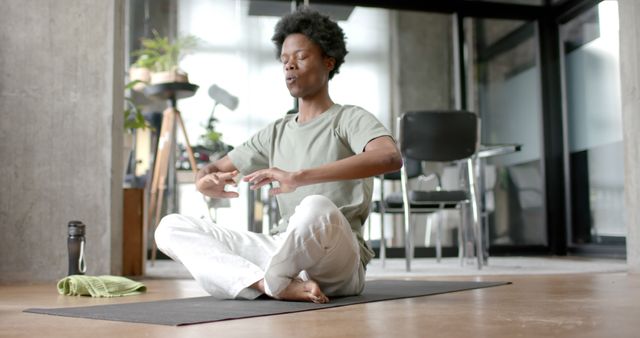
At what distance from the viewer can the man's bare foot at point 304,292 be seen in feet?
6.72

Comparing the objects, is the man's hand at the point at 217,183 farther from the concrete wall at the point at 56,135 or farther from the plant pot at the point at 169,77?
the plant pot at the point at 169,77

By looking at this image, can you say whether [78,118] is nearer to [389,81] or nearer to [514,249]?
[389,81]

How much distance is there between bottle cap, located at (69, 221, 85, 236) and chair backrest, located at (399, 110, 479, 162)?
1.90m

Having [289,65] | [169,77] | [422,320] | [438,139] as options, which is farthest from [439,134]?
[422,320]

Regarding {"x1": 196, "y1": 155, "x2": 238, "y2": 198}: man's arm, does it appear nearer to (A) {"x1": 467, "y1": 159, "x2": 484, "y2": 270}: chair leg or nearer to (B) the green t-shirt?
(B) the green t-shirt

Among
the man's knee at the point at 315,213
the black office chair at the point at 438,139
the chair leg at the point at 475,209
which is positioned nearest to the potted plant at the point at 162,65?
the black office chair at the point at 438,139

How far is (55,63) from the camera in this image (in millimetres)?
3559

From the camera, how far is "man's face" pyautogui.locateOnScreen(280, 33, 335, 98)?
226 cm

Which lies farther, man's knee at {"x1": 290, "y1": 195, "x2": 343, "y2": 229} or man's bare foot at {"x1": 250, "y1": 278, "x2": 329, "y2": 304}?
man's bare foot at {"x1": 250, "y1": 278, "x2": 329, "y2": 304}

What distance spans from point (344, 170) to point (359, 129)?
0.74 feet

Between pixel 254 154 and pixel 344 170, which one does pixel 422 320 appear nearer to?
pixel 344 170

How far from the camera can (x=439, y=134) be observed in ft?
14.5

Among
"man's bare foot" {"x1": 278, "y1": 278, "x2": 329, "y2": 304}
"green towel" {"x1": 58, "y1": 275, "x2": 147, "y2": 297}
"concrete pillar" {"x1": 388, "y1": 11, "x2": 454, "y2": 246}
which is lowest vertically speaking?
"green towel" {"x1": 58, "y1": 275, "x2": 147, "y2": 297}

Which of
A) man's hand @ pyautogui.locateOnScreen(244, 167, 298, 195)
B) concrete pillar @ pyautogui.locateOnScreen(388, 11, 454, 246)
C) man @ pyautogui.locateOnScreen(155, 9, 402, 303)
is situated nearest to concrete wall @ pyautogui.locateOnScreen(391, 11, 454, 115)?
concrete pillar @ pyautogui.locateOnScreen(388, 11, 454, 246)
